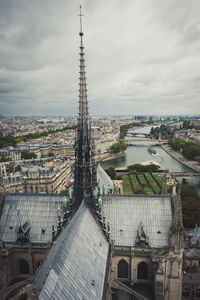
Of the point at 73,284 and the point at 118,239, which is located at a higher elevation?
the point at 73,284

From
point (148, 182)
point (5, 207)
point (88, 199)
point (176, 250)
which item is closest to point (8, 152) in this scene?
point (148, 182)

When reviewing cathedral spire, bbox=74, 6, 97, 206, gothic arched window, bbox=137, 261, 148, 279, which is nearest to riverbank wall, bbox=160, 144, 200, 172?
gothic arched window, bbox=137, 261, 148, 279

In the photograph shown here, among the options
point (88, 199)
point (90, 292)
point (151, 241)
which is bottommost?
point (151, 241)

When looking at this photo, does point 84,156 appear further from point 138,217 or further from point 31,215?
point 31,215

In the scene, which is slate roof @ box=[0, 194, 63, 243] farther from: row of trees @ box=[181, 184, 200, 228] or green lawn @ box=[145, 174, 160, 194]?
green lawn @ box=[145, 174, 160, 194]

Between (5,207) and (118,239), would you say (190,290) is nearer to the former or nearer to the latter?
(118,239)

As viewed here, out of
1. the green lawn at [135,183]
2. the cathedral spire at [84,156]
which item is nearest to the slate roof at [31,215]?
the cathedral spire at [84,156]

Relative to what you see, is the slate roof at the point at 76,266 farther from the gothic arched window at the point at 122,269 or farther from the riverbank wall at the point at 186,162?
the riverbank wall at the point at 186,162
